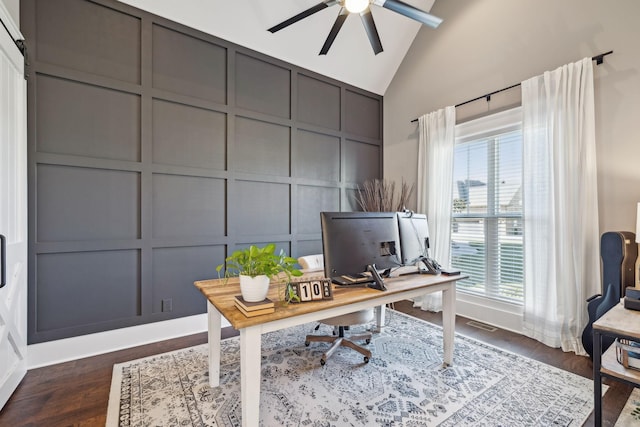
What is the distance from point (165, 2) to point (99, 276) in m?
2.58

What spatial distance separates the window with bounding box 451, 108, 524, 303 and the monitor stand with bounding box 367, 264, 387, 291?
1970mm

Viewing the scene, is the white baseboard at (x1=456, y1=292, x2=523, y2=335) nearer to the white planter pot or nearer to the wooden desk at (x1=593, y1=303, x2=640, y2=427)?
the wooden desk at (x1=593, y1=303, x2=640, y2=427)

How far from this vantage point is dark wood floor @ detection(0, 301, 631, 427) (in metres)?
1.69

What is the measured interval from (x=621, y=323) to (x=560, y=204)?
1.39 metres

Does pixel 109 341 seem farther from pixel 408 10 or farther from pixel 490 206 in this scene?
pixel 490 206

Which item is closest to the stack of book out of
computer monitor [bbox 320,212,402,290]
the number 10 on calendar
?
the number 10 on calendar

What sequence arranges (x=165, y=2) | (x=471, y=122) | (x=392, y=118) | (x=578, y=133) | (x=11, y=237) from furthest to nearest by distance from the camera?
(x=392, y=118) → (x=471, y=122) → (x=165, y=2) → (x=578, y=133) → (x=11, y=237)

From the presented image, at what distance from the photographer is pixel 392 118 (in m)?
4.36

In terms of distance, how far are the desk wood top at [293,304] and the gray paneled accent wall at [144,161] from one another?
48.4 inches

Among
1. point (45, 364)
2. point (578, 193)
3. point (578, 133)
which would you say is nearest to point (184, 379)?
point (45, 364)

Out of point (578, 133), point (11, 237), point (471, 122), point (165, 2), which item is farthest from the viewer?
point (471, 122)

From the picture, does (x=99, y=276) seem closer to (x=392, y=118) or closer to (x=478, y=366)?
(x=478, y=366)

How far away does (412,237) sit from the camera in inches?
86.4

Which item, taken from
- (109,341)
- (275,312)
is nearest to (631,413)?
(275,312)
